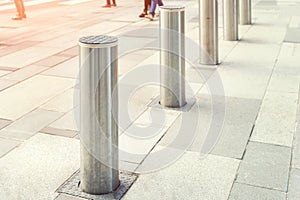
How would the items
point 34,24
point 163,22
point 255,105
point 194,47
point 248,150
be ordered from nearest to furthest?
point 248,150
point 163,22
point 255,105
point 194,47
point 34,24

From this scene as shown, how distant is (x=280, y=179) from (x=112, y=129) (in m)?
1.45

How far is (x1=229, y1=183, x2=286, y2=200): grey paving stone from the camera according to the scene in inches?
127

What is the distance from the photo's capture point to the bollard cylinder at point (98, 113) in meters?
3.07

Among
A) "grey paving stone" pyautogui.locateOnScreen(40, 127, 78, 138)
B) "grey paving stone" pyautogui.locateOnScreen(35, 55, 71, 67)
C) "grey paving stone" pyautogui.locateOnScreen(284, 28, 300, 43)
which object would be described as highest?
"grey paving stone" pyautogui.locateOnScreen(284, 28, 300, 43)

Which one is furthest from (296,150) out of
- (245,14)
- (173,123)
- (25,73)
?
(245,14)

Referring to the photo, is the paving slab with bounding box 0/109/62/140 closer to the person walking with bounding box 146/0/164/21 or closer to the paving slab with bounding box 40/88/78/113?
the paving slab with bounding box 40/88/78/113

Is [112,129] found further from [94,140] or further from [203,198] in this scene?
[203,198]

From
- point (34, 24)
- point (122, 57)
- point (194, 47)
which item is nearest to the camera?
point (122, 57)

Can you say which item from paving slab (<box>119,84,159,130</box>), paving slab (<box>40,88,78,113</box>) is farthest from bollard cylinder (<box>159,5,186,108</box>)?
paving slab (<box>40,88,78,113</box>)

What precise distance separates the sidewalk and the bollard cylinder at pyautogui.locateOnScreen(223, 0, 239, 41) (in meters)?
0.24

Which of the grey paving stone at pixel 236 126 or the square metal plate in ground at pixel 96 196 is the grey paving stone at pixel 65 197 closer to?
the square metal plate in ground at pixel 96 196

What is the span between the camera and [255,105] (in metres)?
5.23

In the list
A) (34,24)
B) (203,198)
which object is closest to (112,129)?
(203,198)

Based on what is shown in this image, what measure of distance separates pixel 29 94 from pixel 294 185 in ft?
12.3
